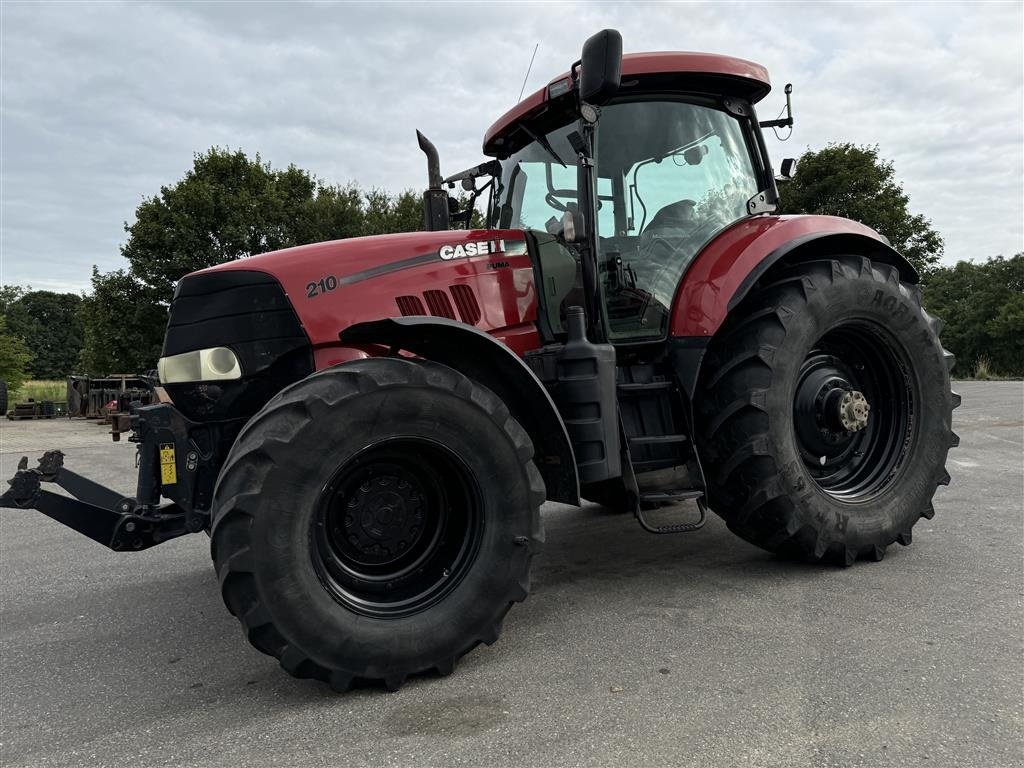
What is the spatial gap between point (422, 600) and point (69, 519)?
149 cm

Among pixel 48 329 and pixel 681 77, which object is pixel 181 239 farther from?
pixel 48 329

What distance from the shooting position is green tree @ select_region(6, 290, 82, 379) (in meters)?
60.4

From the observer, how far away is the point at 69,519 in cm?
283

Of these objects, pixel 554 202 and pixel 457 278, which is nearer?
pixel 457 278

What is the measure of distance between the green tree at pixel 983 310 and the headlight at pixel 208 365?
47160 millimetres

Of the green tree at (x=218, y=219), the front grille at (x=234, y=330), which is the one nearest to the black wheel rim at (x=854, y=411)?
the front grille at (x=234, y=330)

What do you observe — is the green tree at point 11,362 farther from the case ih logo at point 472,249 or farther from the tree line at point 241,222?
the case ih logo at point 472,249

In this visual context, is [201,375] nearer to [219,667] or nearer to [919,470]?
[219,667]

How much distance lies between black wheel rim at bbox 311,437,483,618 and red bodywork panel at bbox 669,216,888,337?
1489 mm

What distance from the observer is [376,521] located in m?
2.66

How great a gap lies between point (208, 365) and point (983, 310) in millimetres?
54664

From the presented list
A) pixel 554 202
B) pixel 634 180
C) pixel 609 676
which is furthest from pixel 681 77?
pixel 609 676

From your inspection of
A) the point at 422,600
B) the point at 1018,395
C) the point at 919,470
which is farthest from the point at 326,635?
Answer: the point at 1018,395

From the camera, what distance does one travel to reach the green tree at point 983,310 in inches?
1704
